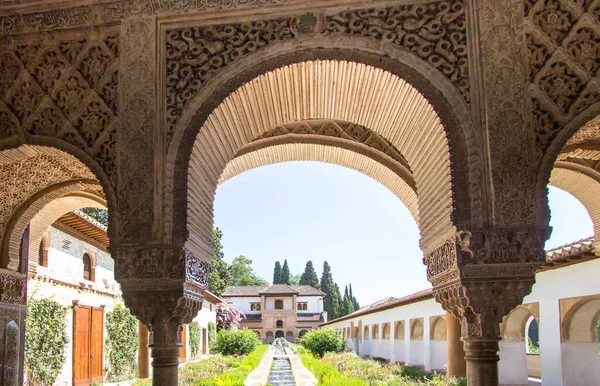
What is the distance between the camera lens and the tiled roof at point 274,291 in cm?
5506

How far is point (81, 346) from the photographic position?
1305 centimetres

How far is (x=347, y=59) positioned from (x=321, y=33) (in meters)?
0.28

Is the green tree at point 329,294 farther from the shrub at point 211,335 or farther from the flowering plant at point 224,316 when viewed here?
the shrub at point 211,335

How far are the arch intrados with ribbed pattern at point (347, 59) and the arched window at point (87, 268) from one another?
1018 cm

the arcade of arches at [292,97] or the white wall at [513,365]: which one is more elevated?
the arcade of arches at [292,97]

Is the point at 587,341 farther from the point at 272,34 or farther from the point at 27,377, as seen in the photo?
the point at 27,377

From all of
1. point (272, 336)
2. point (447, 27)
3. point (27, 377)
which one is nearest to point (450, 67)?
point (447, 27)

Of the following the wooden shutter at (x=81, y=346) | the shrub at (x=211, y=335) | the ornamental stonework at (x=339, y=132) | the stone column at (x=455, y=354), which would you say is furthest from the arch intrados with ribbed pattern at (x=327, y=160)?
the shrub at (x=211, y=335)

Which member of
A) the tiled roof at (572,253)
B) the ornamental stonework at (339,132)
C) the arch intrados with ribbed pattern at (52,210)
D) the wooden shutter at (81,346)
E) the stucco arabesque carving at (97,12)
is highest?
the stucco arabesque carving at (97,12)

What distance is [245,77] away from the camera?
480cm

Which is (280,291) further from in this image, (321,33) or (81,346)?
(321,33)

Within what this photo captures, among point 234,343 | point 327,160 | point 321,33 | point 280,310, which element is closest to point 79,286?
point 327,160

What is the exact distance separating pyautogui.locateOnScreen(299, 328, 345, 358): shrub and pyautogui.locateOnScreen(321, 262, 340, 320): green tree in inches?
1239

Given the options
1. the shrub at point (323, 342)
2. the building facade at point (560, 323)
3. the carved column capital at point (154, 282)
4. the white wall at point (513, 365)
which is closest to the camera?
the carved column capital at point (154, 282)
